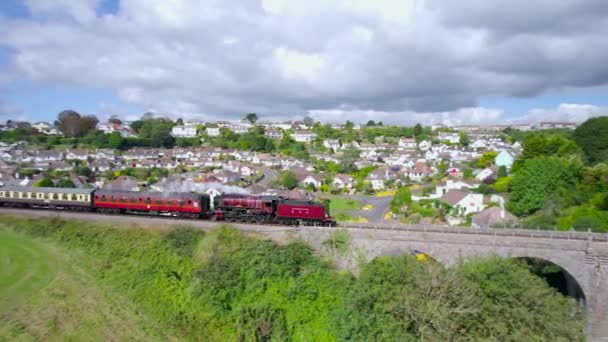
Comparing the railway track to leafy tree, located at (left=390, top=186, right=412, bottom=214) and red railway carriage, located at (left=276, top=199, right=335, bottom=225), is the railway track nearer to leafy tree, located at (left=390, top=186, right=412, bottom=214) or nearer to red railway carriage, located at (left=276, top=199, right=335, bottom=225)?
red railway carriage, located at (left=276, top=199, right=335, bottom=225)

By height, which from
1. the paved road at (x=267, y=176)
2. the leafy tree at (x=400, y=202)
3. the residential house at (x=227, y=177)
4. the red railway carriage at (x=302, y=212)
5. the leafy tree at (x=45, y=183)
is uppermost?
the red railway carriage at (x=302, y=212)

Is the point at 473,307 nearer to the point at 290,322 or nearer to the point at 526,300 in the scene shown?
the point at 526,300

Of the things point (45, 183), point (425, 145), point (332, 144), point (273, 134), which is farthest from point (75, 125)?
point (425, 145)

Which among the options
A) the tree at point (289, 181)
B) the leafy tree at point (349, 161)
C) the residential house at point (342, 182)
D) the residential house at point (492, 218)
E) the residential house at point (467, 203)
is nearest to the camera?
the residential house at point (492, 218)

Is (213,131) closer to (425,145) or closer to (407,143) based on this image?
(407,143)

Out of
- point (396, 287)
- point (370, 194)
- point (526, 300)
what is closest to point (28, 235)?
point (396, 287)

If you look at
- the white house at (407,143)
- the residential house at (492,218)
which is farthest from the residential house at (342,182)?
the white house at (407,143)

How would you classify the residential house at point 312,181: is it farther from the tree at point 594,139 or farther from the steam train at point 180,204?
the tree at point 594,139
